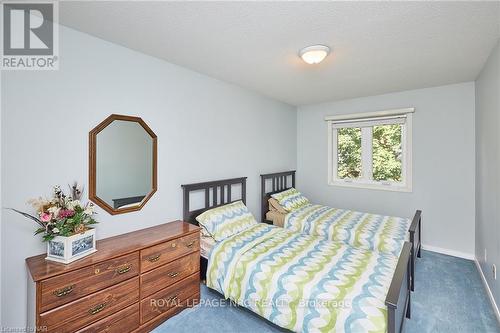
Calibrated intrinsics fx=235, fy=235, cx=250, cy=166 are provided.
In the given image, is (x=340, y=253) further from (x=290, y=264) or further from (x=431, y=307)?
(x=431, y=307)

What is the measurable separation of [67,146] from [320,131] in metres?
3.98

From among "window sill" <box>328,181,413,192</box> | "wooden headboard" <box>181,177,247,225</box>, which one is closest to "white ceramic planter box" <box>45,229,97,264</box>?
"wooden headboard" <box>181,177,247,225</box>

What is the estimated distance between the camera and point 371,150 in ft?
13.7

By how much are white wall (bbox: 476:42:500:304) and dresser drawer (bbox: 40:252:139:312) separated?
10.5 feet

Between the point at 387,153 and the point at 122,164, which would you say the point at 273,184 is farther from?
the point at 122,164

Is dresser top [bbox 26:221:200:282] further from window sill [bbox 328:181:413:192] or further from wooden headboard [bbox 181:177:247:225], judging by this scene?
window sill [bbox 328:181:413:192]

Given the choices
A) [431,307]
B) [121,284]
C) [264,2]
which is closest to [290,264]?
[121,284]

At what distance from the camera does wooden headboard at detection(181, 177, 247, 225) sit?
272 centimetres

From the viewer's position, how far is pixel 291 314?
179cm

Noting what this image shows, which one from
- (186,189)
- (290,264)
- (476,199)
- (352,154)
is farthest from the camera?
(352,154)

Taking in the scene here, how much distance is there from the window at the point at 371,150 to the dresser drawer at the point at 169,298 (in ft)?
10.4

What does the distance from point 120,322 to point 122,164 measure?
1306 millimetres

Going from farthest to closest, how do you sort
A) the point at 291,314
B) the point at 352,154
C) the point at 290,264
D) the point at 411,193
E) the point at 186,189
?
the point at 352,154 < the point at 411,193 < the point at 186,189 < the point at 290,264 < the point at 291,314

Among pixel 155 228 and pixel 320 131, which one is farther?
pixel 320 131
